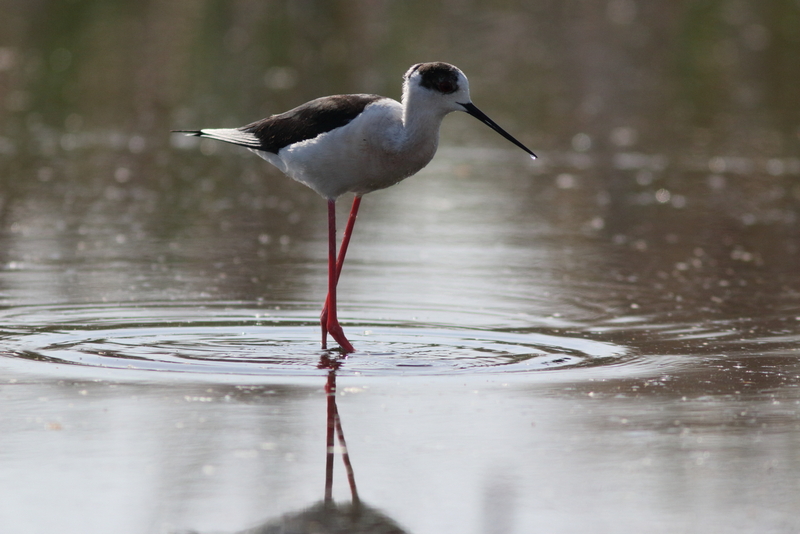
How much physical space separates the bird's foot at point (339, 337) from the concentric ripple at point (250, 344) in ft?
0.22

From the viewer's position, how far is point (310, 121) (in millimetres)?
7480

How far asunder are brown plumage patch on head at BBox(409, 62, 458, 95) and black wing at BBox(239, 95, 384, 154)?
367 mm

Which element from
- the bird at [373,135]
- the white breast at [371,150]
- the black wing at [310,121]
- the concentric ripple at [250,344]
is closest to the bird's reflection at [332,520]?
the concentric ripple at [250,344]

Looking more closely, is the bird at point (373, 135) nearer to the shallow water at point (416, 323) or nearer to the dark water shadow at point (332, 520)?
the shallow water at point (416, 323)

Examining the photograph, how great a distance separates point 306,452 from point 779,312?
435 cm

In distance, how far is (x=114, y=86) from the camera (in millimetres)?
21734

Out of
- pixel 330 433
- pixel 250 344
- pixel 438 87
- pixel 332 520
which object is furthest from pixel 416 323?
pixel 332 520

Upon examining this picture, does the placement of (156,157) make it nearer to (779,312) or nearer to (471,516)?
(779,312)

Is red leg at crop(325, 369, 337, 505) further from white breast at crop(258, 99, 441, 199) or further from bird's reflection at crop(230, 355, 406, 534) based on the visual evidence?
white breast at crop(258, 99, 441, 199)

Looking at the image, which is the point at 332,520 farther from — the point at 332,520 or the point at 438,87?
the point at 438,87

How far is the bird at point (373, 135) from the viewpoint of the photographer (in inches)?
279

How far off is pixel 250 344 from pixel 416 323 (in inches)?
46.7

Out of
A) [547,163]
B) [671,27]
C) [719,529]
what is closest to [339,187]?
[719,529]

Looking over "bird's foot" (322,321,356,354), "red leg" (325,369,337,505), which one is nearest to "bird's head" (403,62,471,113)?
"bird's foot" (322,321,356,354)
